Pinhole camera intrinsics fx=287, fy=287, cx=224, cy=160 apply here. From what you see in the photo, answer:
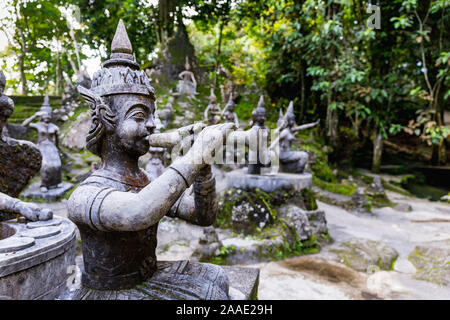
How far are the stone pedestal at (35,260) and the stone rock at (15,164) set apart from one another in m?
0.53

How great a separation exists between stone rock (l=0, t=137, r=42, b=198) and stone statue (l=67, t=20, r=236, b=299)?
1540 mm

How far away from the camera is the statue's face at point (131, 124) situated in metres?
1.62

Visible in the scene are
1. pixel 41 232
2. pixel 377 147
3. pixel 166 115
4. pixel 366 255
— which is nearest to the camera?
pixel 41 232

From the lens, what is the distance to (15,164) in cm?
274

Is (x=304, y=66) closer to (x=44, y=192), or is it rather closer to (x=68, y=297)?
(x=44, y=192)

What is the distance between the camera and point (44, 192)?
22.5ft

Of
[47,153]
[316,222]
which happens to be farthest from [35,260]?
[47,153]

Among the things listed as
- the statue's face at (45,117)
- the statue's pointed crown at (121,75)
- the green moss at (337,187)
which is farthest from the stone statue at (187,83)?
the statue's pointed crown at (121,75)

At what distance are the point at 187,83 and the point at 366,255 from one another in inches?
462

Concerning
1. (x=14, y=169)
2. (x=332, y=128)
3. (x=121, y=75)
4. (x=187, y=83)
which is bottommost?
(x=14, y=169)

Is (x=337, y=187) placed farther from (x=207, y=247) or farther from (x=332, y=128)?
(x=207, y=247)

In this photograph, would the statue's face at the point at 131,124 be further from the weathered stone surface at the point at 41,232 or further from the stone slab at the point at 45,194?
the stone slab at the point at 45,194
